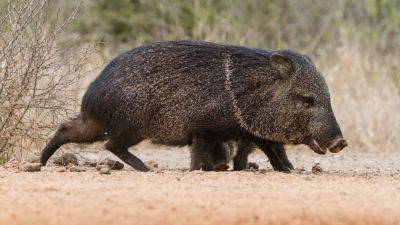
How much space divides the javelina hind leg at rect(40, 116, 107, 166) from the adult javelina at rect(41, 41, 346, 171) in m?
0.07

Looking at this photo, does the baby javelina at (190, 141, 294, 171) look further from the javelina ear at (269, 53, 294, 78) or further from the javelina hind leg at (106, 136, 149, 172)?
the javelina ear at (269, 53, 294, 78)

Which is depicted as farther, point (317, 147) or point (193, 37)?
point (193, 37)

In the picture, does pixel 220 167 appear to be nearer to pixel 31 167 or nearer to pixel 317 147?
pixel 317 147

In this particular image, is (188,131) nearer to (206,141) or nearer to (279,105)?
(206,141)

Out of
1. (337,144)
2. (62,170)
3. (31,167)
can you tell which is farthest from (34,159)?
(337,144)

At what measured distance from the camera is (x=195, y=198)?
6.50 metres

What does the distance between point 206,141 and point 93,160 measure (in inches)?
71.6

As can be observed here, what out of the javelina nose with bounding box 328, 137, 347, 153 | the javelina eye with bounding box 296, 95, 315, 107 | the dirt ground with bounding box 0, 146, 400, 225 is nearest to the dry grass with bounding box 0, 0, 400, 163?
the dirt ground with bounding box 0, 146, 400, 225

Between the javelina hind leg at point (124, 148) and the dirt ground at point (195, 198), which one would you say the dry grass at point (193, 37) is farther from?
the dirt ground at point (195, 198)

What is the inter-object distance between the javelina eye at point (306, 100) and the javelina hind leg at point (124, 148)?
55.0 inches

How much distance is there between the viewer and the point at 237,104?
869 cm

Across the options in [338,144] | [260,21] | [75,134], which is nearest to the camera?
[338,144]

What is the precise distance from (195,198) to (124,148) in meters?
2.52

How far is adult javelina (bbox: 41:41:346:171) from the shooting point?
8680 mm
